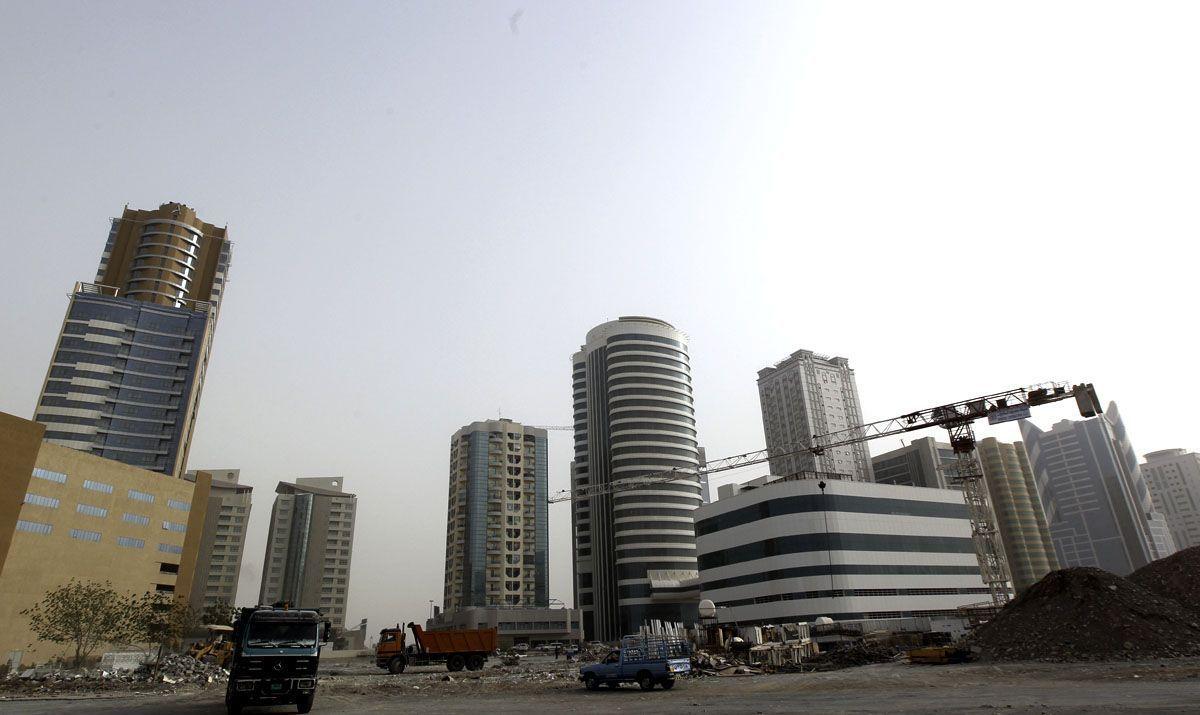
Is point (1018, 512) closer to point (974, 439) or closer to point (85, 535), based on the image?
point (974, 439)

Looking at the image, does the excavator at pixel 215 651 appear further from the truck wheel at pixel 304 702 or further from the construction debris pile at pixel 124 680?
the truck wheel at pixel 304 702

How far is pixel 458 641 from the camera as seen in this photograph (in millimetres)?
48094

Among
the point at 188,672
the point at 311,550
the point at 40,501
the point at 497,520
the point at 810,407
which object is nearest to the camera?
the point at 188,672

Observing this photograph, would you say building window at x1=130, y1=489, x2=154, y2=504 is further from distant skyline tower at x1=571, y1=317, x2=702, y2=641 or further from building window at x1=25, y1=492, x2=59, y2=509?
distant skyline tower at x1=571, y1=317, x2=702, y2=641

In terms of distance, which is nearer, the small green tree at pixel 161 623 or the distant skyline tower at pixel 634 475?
the small green tree at pixel 161 623

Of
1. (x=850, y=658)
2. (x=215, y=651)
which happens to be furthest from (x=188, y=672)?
(x=850, y=658)

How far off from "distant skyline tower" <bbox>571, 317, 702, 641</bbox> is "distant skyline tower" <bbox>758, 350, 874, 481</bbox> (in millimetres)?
36770

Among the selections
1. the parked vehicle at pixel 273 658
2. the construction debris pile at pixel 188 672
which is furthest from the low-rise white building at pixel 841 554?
the parked vehicle at pixel 273 658

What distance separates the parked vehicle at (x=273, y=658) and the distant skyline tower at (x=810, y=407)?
479 ft

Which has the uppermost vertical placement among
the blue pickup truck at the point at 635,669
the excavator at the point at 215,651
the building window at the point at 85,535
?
the building window at the point at 85,535

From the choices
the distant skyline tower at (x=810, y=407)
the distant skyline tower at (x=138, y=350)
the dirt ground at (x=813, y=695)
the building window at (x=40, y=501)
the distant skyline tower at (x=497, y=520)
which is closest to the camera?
the dirt ground at (x=813, y=695)

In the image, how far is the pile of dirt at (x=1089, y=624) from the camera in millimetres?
33969

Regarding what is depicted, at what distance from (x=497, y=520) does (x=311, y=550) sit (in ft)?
192

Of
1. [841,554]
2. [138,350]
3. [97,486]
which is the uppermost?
[138,350]
